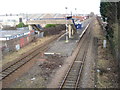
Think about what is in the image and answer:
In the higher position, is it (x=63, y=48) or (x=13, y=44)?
(x=13, y=44)

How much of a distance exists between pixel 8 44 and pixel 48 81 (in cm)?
1067

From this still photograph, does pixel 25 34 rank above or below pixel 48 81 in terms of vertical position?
above

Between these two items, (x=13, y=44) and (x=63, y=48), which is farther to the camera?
(x=63, y=48)

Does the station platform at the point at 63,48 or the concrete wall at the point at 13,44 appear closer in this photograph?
the concrete wall at the point at 13,44

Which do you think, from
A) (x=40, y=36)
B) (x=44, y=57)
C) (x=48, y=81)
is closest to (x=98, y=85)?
(x=48, y=81)

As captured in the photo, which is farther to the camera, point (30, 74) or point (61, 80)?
point (30, 74)

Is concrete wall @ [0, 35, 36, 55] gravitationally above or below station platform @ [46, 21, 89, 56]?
above

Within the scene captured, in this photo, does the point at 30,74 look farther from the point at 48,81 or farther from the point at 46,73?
the point at 48,81

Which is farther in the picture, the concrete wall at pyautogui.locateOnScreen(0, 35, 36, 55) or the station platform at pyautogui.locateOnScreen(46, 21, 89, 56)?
the station platform at pyautogui.locateOnScreen(46, 21, 89, 56)

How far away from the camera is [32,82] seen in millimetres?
12500

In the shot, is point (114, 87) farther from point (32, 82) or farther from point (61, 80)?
point (32, 82)

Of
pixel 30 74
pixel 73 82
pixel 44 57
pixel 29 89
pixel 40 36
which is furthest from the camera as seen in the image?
pixel 40 36

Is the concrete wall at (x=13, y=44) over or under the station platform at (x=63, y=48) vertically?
over

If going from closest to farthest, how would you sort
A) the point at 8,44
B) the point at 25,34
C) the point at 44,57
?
the point at 44,57 < the point at 8,44 < the point at 25,34
